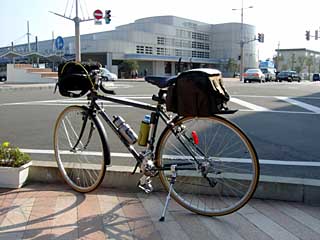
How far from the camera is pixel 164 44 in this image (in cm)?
7738

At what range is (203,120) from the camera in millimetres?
3240

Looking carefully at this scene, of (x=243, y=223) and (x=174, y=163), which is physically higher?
(x=174, y=163)

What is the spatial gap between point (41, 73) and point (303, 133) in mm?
29841

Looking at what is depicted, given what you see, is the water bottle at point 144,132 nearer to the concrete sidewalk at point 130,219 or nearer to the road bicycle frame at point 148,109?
the road bicycle frame at point 148,109

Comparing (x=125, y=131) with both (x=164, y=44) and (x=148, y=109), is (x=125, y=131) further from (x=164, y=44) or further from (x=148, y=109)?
(x=164, y=44)

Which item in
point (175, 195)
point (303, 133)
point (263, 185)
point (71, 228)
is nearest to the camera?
point (71, 228)

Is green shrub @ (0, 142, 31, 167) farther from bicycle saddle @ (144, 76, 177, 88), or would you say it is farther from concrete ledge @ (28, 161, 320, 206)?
bicycle saddle @ (144, 76, 177, 88)

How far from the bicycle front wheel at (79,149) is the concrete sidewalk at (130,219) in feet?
0.58

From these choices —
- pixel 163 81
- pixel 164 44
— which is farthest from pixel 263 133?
pixel 164 44

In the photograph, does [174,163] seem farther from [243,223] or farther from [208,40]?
[208,40]

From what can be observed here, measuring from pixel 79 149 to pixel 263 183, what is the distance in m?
1.98

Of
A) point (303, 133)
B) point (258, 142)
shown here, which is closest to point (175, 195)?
point (258, 142)

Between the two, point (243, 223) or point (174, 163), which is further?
point (174, 163)

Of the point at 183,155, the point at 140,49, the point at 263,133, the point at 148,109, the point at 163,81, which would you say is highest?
the point at 140,49
